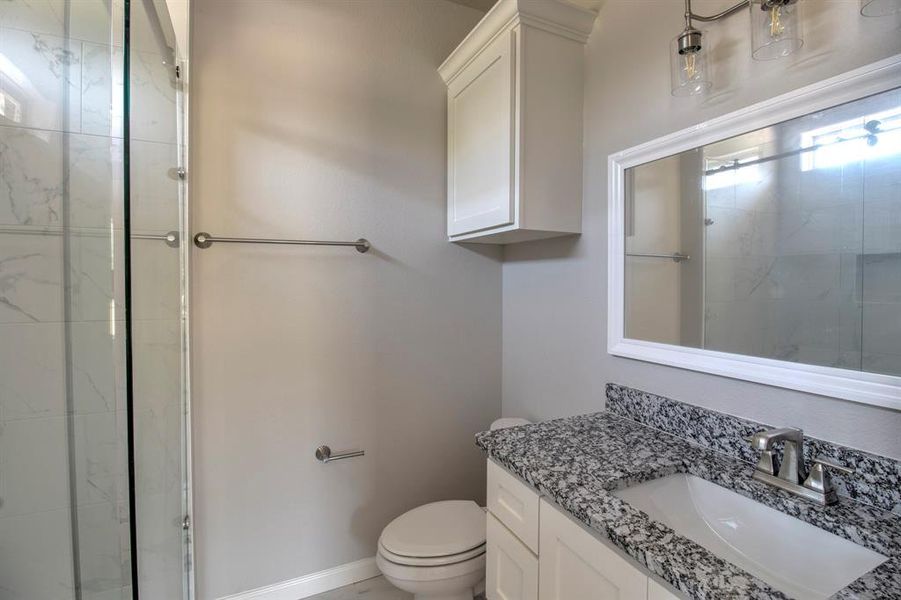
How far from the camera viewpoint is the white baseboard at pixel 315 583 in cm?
166

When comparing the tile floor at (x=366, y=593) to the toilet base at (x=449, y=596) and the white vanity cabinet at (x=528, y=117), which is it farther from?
the white vanity cabinet at (x=528, y=117)

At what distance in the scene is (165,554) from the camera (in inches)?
47.1

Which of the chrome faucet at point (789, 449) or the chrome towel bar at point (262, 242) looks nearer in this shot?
the chrome faucet at point (789, 449)

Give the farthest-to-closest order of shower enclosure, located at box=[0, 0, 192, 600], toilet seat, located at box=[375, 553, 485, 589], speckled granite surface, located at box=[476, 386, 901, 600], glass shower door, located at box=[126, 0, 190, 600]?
toilet seat, located at box=[375, 553, 485, 589]
glass shower door, located at box=[126, 0, 190, 600]
shower enclosure, located at box=[0, 0, 192, 600]
speckled granite surface, located at box=[476, 386, 901, 600]

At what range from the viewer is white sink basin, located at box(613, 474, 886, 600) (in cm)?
73

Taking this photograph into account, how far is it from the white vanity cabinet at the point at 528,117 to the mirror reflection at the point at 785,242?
297mm

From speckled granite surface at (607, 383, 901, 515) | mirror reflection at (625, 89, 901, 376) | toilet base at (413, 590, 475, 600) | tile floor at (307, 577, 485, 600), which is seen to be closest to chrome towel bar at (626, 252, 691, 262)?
mirror reflection at (625, 89, 901, 376)

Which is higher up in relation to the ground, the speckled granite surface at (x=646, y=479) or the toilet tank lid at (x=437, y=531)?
the speckled granite surface at (x=646, y=479)

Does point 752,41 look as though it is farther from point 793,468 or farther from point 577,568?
point 577,568

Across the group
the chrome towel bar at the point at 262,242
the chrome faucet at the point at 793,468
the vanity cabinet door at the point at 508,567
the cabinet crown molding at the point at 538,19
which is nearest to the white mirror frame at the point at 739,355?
the chrome faucet at the point at 793,468

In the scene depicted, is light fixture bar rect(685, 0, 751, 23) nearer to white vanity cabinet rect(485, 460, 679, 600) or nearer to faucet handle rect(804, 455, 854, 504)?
faucet handle rect(804, 455, 854, 504)

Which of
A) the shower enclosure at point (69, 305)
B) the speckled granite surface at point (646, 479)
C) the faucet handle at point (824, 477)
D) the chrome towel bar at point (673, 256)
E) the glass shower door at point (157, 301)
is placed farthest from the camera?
the chrome towel bar at point (673, 256)

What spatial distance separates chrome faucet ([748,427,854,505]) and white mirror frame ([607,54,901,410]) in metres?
0.13

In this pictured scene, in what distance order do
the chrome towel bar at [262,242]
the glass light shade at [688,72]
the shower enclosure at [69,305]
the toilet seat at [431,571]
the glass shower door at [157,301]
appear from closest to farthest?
1. the shower enclosure at [69,305]
2. the glass shower door at [157,301]
3. the glass light shade at [688,72]
4. the toilet seat at [431,571]
5. the chrome towel bar at [262,242]
